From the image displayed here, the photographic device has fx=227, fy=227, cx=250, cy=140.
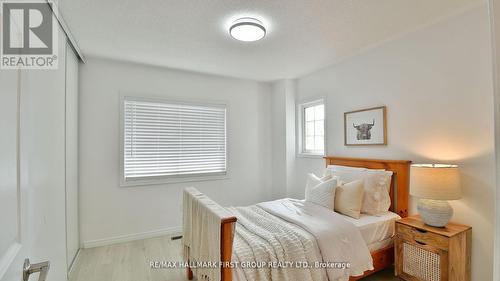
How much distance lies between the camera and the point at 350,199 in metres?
2.45

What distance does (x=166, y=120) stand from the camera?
11.6ft

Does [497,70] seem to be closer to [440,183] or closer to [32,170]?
[440,183]

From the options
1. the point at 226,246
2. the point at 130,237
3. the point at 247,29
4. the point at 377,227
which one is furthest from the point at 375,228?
the point at 130,237

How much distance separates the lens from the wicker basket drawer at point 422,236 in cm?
187

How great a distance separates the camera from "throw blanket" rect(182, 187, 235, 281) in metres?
1.63

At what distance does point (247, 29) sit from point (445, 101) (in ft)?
6.73

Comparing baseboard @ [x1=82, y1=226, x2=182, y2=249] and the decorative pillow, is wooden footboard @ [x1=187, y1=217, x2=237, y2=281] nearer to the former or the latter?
the decorative pillow

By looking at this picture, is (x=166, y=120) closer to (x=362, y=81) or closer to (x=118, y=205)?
(x=118, y=205)

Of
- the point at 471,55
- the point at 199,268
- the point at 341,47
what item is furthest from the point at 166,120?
the point at 471,55

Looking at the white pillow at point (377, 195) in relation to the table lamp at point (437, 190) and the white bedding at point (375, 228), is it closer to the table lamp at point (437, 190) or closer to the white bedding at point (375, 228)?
the white bedding at point (375, 228)

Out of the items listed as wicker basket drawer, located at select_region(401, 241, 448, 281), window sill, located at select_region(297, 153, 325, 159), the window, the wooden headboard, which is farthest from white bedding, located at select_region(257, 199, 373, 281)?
the window

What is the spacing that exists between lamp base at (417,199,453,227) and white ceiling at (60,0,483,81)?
174 cm

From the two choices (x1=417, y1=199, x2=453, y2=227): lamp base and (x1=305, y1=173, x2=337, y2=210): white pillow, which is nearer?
(x1=417, y1=199, x2=453, y2=227): lamp base

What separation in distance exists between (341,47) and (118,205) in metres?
3.63
